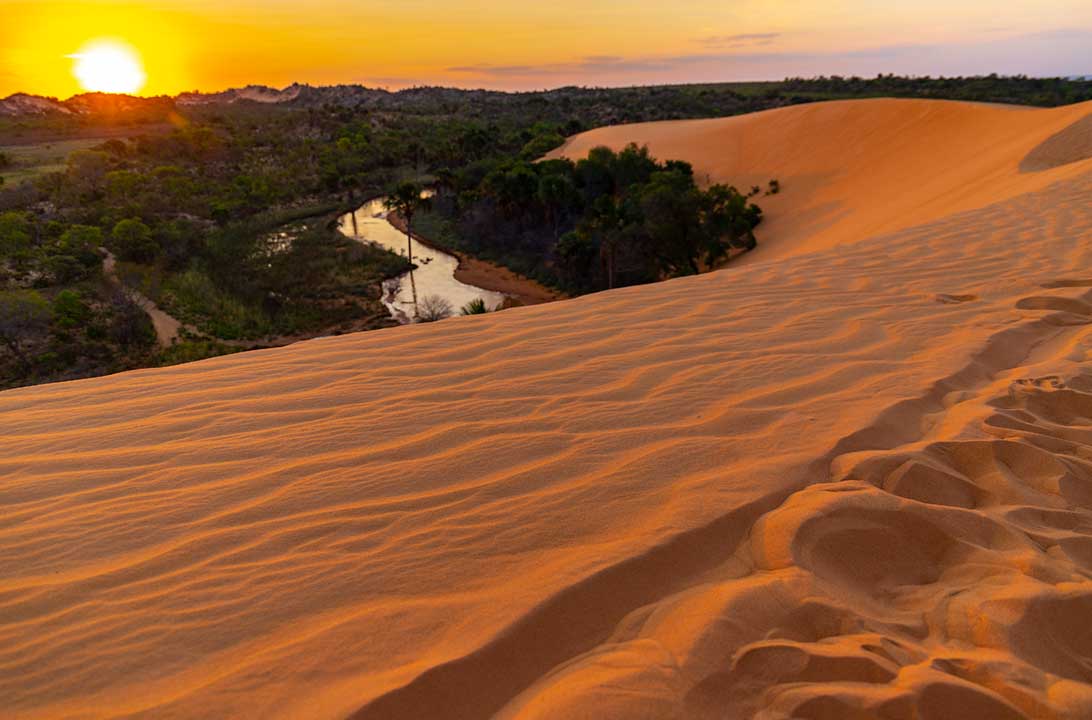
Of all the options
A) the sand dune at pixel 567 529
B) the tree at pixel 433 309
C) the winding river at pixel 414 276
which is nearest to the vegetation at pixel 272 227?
the tree at pixel 433 309

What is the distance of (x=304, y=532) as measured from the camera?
208 cm

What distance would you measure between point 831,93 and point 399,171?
46.4 m

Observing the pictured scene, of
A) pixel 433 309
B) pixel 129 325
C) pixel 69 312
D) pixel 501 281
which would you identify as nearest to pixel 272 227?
pixel 501 281

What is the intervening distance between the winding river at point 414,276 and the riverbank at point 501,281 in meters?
0.38

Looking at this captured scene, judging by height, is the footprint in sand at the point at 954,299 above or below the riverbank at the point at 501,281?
above

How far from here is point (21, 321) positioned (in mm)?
14883

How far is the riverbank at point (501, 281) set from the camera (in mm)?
24297

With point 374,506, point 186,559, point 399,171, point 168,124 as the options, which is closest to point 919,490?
point 374,506

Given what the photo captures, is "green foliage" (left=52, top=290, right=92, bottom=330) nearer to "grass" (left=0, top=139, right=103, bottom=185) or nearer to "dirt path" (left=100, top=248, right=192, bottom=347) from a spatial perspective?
"dirt path" (left=100, top=248, right=192, bottom=347)

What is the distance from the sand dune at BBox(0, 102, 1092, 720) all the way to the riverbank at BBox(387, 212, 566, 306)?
18.6 meters

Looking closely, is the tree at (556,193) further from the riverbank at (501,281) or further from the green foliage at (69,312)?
the green foliage at (69,312)

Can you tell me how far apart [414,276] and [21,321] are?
1446 centimetres

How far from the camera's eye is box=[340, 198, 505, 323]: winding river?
2325 centimetres

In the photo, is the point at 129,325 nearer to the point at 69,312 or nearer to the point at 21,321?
the point at 69,312
